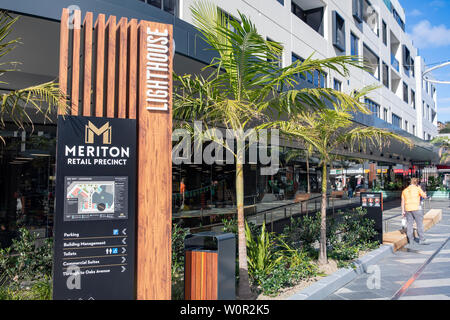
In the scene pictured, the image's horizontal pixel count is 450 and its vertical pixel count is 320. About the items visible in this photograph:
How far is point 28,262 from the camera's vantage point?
18.6 ft

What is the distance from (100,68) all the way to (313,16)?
1824 centimetres

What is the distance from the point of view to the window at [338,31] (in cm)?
2009

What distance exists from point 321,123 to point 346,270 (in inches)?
114

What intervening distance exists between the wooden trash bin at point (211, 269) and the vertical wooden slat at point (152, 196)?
472 mm

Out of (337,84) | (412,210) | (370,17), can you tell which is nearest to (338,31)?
(337,84)

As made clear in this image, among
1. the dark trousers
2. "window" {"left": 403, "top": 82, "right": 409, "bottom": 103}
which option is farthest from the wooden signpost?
"window" {"left": 403, "top": 82, "right": 409, "bottom": 103}

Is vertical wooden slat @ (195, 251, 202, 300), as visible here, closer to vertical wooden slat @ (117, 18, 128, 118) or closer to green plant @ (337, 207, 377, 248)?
vertical wooden slat @ (117, 18, 128, 118)

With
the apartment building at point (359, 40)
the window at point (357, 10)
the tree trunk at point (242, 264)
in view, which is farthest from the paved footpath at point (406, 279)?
the window at point (357, 10)

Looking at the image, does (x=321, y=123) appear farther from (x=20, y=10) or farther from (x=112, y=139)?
(x=20, y=10)

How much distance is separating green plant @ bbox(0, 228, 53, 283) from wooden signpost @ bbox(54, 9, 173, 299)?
2069mm

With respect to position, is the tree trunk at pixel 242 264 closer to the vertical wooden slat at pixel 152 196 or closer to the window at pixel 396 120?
the vertical wooden slat at pixel 152 196

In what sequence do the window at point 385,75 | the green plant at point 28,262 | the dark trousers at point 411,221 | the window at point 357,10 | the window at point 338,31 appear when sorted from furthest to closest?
1. the window at point 385,75
2. the window at point 357,10
3. the window at point 338,31
4. the dark trousers at point 411,221
5. the green plant at point 28,262
